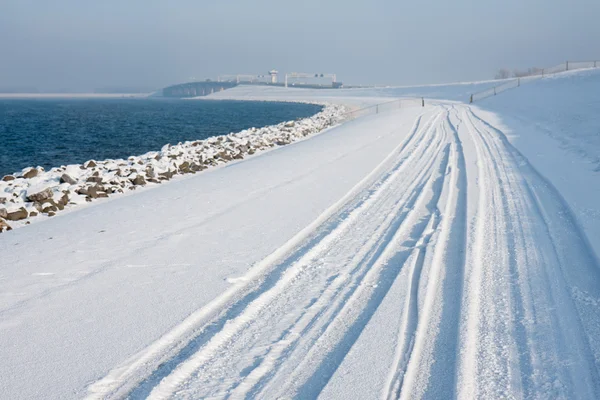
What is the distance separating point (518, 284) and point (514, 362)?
164 cm

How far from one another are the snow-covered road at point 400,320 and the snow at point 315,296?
0.02 m

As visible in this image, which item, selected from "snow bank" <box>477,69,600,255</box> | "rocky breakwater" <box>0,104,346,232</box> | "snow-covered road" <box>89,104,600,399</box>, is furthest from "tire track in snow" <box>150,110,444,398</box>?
"rocky breakwater" <box>0,104,346,232</box>

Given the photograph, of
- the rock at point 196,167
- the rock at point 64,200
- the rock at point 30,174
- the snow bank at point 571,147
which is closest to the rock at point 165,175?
the rock at point 196,167

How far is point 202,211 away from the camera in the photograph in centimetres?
956

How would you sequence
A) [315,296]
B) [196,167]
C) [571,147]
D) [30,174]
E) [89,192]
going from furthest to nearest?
[196,167], [571,147], [30,174], [89,192], [315,296]

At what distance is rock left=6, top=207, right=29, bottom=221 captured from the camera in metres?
10.6

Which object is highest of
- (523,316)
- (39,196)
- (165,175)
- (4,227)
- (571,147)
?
(571,147)

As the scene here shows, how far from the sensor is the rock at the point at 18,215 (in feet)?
34.8

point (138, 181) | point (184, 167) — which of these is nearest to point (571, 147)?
point (184, 167)

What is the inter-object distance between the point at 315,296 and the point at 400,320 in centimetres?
92

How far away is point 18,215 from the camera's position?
421 inches

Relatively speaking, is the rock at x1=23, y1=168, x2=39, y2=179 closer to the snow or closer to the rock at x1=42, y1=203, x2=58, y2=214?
the rock at x1=42, y1=203, x2=58, y2=214

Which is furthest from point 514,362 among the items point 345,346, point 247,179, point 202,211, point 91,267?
point 247,179

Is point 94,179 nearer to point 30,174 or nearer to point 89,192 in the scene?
point 89,192
